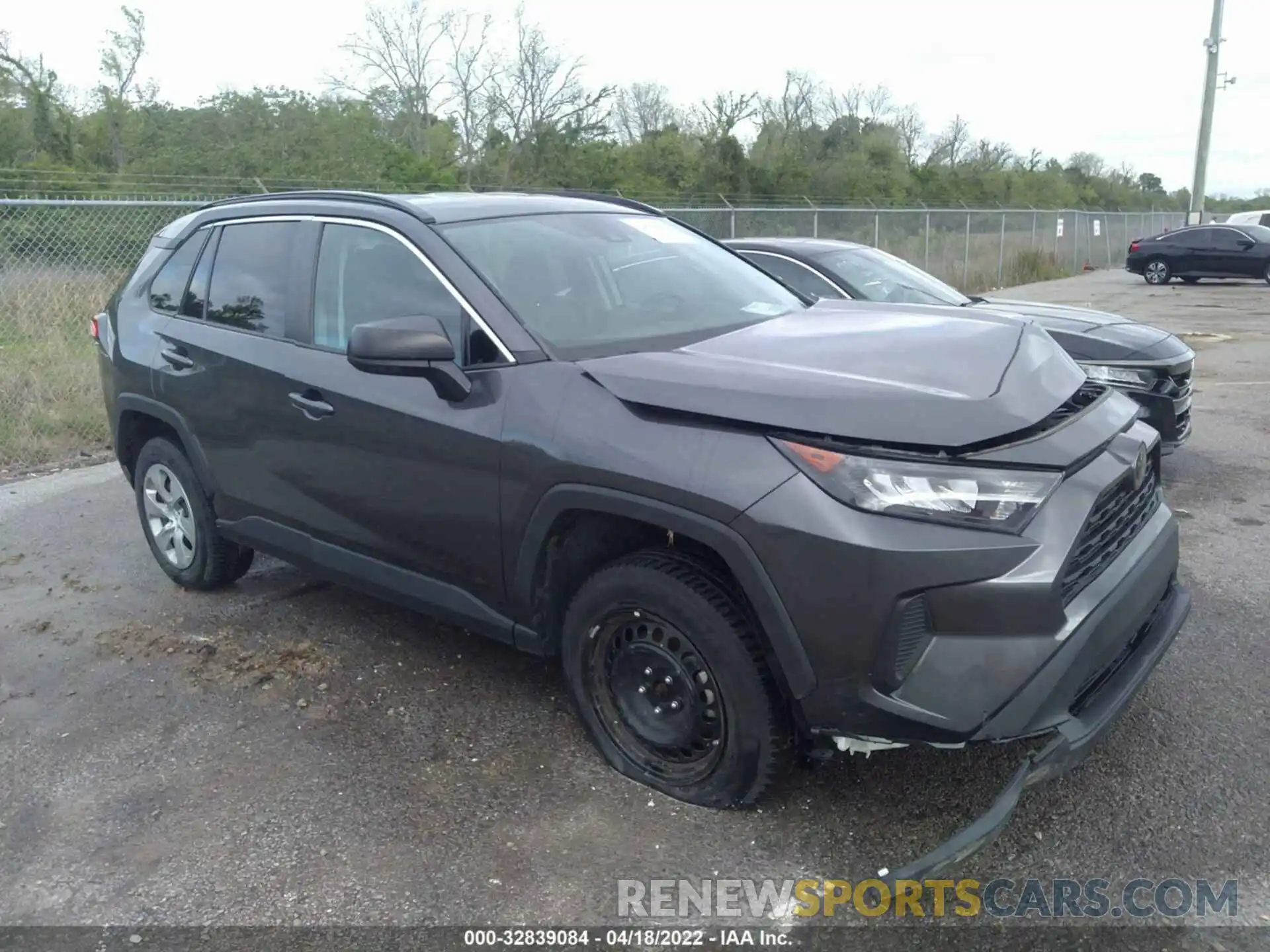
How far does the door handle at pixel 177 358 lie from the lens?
4613 millimetres

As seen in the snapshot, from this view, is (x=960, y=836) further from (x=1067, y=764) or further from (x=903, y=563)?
(x=903, y=563)

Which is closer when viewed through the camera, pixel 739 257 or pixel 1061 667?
pixel 1061 667

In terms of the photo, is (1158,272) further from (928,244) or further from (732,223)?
(732,223)

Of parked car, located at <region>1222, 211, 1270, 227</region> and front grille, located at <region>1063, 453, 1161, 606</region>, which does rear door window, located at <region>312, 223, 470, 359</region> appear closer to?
front grille, located at <region>1063, 453, 1161, 606</region>

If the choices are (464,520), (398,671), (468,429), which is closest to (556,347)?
(468,429)

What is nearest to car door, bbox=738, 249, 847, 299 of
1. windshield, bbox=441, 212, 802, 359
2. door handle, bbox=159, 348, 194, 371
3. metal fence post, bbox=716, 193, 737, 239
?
windshield, bbox=441, 212, 802, 359

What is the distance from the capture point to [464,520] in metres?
3.55

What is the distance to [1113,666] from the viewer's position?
3018 mm

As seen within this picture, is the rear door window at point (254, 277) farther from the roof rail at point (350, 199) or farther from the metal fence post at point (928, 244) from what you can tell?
the metal fence post at point (928, 244)

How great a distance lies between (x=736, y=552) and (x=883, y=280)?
4.70m

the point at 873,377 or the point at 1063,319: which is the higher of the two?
the point at 873,377

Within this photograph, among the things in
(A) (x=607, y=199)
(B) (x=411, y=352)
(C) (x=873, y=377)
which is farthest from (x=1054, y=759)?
(A) (x=607, y=199)

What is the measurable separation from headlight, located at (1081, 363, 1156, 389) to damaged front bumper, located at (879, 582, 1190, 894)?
3565 millimetres

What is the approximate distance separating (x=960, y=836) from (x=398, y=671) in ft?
7.68
